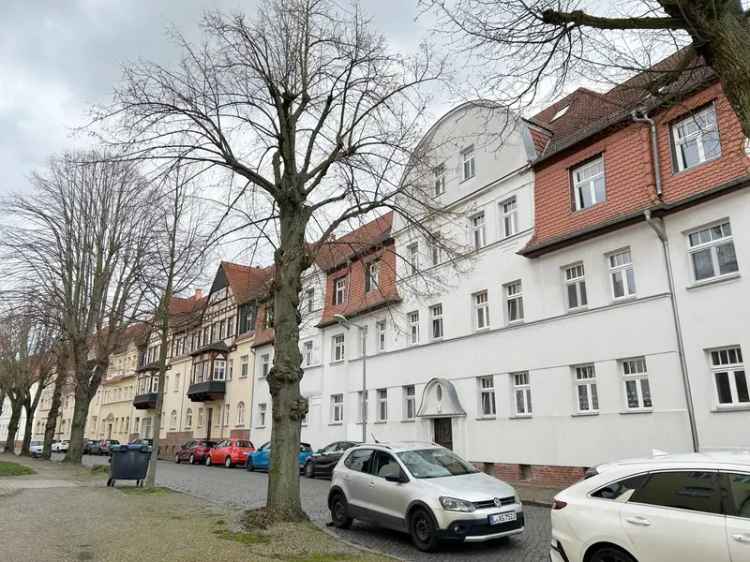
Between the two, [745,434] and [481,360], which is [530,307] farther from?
[745,434]

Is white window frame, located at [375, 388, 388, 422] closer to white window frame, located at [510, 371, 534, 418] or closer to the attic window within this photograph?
white window frame, located at [510, 371, 534, 418]

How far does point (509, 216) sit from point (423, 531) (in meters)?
14.4

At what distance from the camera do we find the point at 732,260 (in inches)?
574

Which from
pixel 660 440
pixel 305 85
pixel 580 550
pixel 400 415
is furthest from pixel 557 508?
pixel 400 415

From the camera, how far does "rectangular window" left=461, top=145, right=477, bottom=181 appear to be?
23578 mm

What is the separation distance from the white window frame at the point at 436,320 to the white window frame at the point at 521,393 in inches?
174

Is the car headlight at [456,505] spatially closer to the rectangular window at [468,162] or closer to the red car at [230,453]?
the rectangular window at [468,162]

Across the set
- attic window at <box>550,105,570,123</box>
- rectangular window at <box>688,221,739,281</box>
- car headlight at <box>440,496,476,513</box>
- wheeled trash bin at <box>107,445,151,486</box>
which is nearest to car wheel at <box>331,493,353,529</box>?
car headlight at <box>440,496,476,513</box>

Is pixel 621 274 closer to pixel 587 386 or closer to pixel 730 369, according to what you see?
pixel 587 386

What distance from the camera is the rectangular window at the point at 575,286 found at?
59.7 ft

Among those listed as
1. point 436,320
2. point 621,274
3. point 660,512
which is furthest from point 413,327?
point 660,512

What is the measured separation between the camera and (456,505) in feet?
29.0

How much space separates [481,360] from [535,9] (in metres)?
15.5

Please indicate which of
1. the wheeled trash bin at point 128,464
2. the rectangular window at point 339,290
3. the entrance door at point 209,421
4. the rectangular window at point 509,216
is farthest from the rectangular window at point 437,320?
the entrance door at point 209,421
